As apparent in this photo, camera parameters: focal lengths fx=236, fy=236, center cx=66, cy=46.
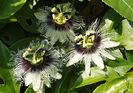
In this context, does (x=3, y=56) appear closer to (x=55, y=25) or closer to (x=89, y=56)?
(x=55, y=25)

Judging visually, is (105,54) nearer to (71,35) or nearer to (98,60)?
(98,60)

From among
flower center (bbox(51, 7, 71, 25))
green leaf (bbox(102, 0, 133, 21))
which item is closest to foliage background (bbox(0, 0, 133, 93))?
green leaf (bbox(102, 0, 133, 21))

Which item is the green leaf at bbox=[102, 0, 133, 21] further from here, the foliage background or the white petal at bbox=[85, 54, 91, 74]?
the white petal at bbox=[85, 54, 91, 74]

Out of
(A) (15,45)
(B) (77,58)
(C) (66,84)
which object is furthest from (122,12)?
(A) (15,45)

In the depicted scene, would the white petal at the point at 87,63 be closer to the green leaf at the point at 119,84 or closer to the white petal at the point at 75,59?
the white petal at the point at 75,59

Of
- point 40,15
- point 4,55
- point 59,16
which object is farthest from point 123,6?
point 4,55
